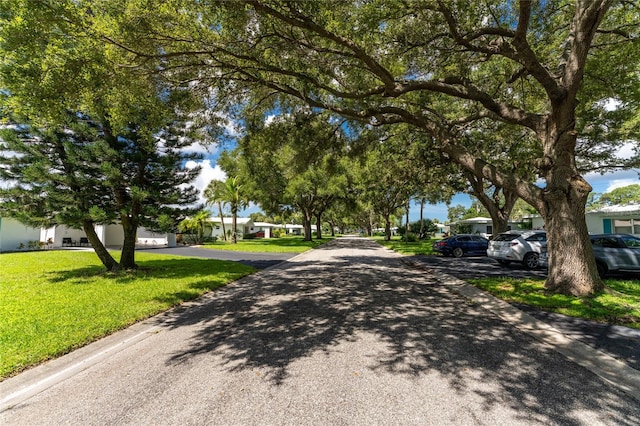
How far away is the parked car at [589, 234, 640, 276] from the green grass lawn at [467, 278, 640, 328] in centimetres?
83

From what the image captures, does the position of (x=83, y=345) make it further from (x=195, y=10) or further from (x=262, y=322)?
(x=195, y=10)

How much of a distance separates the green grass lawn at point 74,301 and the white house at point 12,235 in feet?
44.0

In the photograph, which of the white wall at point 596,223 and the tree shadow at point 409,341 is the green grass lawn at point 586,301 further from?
the white wall at point 596,223

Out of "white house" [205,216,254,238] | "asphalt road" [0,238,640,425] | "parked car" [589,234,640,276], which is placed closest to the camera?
"asphalt road" [0,238,640,425]

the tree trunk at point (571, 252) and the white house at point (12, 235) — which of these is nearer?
the tree trunk at point (571, 252)

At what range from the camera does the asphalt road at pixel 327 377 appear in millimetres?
2822

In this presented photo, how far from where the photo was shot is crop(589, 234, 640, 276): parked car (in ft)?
30.7

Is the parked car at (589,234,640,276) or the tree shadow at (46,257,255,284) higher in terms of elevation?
the parked car at (589,234,640,276)

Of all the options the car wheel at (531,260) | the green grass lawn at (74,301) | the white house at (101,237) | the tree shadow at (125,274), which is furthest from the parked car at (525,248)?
the white house at (101,237)

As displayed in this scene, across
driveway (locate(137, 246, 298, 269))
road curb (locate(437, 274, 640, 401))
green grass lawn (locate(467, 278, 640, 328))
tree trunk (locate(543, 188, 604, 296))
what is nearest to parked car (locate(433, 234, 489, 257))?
green grass lawn (locate(467, 278, 640, 328))

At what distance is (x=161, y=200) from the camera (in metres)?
11.5

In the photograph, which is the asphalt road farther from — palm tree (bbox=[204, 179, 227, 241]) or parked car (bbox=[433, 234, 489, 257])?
palm tree (bbox=[204, 179, 227, 241])

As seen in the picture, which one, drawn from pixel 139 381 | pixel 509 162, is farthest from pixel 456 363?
pixel 509 162

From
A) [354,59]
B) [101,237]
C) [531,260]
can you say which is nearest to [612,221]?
[531,260]
